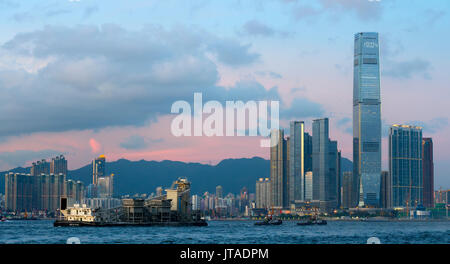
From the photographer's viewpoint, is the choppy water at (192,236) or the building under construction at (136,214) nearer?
the choppy water at (192,236)

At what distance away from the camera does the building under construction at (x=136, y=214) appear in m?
110

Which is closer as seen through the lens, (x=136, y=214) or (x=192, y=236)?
(x=192, y=236)

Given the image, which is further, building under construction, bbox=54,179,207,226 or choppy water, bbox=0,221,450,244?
building under construction, bbox=54,179,207,226

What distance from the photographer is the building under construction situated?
109688 millimetres

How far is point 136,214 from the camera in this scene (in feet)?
363
